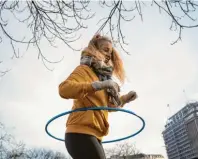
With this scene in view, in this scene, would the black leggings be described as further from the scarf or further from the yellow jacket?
the scarf

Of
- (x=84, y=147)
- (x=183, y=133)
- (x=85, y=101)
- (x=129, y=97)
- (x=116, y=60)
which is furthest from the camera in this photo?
(x=183, y=133)

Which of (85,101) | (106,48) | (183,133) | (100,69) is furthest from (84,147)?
(183,133)

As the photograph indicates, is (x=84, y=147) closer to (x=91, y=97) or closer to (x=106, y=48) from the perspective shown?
(x=91, y=97)

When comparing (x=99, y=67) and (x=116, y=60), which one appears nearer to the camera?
(x=99, y=67)

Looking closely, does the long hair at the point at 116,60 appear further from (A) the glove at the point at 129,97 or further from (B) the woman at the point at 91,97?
(A) the glove at the point at 129,97

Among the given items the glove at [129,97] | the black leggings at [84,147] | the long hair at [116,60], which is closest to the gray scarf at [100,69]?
the glove at [129,97]

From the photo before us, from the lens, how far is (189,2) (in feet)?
11.8

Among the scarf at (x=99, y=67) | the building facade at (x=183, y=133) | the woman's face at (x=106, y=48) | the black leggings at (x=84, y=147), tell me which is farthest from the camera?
the building facade at (x=183, y=133)

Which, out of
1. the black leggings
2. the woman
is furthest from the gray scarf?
the black leggings

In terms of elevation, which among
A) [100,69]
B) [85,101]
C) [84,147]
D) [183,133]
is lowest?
[84,147]

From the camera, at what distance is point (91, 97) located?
2182 mm

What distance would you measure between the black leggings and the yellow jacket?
4cm

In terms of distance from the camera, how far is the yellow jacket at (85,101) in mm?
1958

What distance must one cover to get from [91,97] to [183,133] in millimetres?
144107
